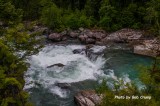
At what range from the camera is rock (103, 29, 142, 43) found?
37922 mm

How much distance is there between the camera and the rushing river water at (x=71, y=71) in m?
24.1

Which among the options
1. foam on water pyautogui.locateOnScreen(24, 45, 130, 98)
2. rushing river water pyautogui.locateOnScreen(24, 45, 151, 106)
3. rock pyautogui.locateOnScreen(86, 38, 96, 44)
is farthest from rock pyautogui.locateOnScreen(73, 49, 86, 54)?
rock pyautogui.locateOnScreen(86, 38, 96, 44)

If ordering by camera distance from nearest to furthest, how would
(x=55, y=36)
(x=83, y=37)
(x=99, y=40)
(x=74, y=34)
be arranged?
(x=99, y=40), (x=83, y=37), (x=55, y=36), (x=74, y=34)

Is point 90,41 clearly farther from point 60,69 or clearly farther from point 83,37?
point 60,69

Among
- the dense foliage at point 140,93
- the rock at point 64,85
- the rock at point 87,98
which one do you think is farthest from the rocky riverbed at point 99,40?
the dense foliage at point 140,93

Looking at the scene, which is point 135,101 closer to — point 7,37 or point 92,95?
point 7,37

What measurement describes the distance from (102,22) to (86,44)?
288 inches

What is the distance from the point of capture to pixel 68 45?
37.1 metres

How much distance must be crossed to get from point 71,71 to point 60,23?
53.5 feet

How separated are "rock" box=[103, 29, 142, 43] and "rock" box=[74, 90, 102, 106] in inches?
660

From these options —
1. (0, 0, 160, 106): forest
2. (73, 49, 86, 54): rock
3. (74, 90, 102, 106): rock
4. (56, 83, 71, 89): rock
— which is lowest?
(73, 49, 86, 54): rock

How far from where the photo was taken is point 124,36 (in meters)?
38.8

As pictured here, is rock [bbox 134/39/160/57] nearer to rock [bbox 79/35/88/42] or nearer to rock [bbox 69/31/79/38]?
rock [bbox 79/35/88/42]

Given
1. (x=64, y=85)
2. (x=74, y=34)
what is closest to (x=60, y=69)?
(x=64, y=85)
